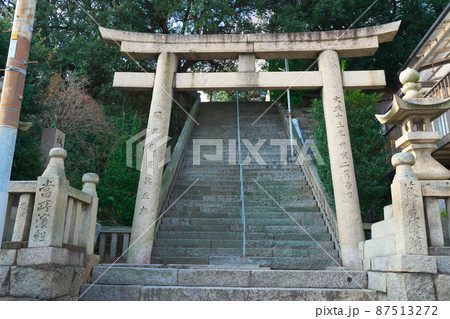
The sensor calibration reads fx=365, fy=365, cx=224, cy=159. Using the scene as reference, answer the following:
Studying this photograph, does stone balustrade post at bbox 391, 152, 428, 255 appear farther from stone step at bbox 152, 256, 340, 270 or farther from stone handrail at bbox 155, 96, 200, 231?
stone handrail at bbox 155, 96, 200, 231

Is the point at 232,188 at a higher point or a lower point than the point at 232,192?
higher

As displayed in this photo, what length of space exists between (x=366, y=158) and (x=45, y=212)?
6.17 meters

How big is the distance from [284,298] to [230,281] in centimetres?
72

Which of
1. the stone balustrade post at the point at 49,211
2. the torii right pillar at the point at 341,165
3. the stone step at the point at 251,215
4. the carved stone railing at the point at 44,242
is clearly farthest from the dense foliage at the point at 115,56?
the torii right pillar at the point at 341,165

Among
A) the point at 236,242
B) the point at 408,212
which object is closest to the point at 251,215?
the point at 236,242

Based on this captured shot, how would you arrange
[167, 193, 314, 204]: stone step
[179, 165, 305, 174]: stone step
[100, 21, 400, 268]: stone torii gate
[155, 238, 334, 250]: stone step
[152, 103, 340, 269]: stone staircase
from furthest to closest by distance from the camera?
[179, 165, 305, 174]: stone step < [167, 193, 314, 204]: stone step < [155, 238, 334, 250]: stone step < [100, 21, 400, 268]: stone torii gate < [152, 103, 340, 269]: stone staircase

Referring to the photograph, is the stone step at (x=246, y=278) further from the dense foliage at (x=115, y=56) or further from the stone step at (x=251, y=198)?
the stone step at (x=251, y=198)

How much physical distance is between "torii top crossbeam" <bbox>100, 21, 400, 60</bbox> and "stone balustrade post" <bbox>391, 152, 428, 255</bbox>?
3709 mm

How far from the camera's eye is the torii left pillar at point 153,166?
20.0ft

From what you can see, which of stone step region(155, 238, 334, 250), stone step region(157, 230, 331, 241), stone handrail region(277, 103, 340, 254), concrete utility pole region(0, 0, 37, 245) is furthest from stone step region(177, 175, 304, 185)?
concrete utility pole region(0, 0, 37, 245)

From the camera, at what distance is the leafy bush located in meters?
7.51

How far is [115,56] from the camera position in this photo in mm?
12273

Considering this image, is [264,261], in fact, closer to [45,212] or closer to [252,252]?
[252,252]

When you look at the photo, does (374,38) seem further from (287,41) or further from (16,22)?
→ (16,22)
